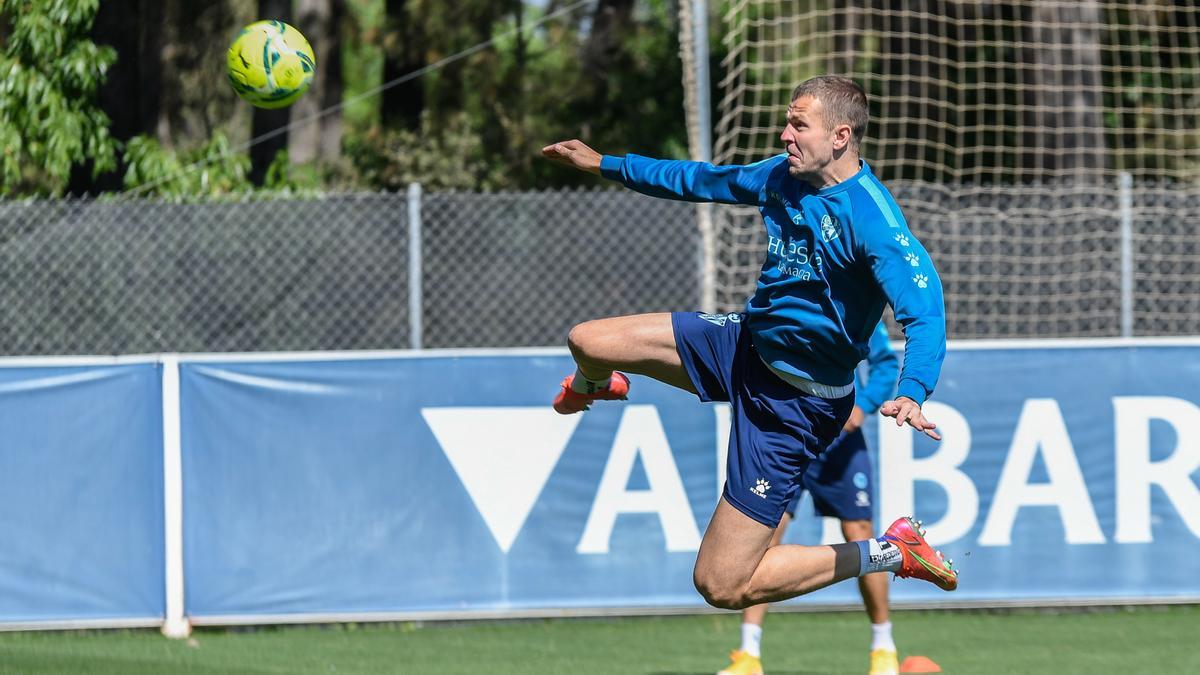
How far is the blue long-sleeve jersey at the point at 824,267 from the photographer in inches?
198

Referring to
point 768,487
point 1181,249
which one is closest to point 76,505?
point 768,487

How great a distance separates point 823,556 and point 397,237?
14.5 ft

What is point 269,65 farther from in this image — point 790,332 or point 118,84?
point 118,84

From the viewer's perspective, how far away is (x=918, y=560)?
5.71 meters

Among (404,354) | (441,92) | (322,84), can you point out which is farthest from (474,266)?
(322,84)

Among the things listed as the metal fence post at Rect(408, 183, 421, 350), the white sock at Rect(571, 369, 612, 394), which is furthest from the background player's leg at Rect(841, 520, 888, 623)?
the metal fence post at Rect(408, 183, 421, 350)

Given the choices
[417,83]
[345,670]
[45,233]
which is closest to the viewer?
[345,670]

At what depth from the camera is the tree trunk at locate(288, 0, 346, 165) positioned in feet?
65.0

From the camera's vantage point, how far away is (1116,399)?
8.32 meters

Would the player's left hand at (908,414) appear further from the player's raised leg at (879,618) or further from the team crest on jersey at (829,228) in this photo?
the player's raised leg at (879,618)

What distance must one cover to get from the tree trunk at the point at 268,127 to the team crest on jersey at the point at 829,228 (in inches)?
439

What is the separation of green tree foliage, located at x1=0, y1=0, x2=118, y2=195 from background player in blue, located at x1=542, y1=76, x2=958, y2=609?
6.70 meters

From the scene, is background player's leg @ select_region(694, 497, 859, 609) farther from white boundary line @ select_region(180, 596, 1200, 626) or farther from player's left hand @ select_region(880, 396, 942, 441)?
white boundary line @ select_region(180, 596, 1200, 626)

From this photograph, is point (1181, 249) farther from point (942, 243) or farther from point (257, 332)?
point (257, 332)
